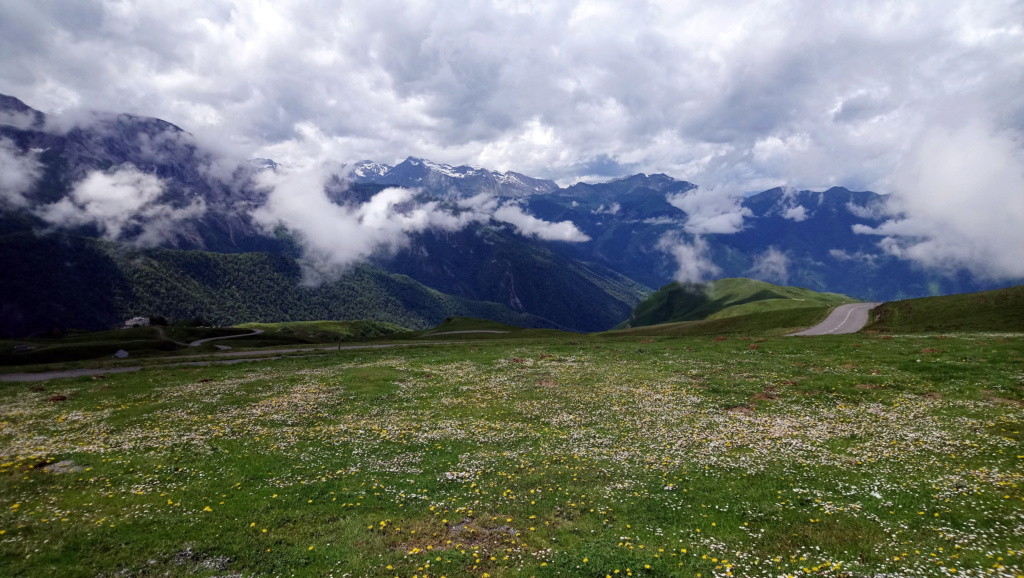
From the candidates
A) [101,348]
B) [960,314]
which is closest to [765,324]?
[960,314]

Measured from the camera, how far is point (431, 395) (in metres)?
39.8

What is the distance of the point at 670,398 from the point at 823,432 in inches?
439

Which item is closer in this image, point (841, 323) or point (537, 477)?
point (537, 477)

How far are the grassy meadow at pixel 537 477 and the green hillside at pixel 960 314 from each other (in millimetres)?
41729

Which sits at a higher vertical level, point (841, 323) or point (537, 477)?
point (841, 323)

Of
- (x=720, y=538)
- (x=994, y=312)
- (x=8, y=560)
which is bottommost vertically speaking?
(x=720, y=538)

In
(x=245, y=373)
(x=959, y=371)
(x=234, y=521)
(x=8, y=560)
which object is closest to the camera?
(x=8, y=560)

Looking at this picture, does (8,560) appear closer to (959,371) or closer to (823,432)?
(823,432)

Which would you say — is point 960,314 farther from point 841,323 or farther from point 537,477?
point 537,477

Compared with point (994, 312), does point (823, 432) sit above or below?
below

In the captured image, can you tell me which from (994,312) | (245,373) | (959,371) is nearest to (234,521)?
(245,373)

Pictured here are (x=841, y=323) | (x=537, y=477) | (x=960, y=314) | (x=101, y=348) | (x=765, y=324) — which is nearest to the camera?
(x=537, y=477)

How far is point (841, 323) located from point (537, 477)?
319ft

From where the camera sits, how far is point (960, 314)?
7888 cm
